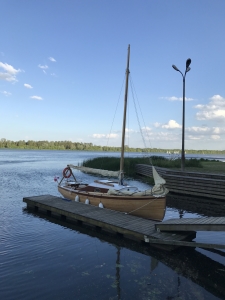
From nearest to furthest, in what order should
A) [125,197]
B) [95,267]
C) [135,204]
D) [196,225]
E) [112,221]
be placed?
[95,267]
[196,225]
[112,221]
[135,204]
[125,197]

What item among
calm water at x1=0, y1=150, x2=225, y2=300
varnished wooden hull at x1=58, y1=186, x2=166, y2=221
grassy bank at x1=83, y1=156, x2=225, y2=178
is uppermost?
grassy bank at x1=83, y1=156, x2=225, y2=178

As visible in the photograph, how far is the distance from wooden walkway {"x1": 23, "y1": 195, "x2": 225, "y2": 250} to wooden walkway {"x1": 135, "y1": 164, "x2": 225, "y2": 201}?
375 inches

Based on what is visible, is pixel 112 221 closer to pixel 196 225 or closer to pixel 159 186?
pixel 159 186

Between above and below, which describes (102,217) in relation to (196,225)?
below

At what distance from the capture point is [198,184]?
65.0 feet

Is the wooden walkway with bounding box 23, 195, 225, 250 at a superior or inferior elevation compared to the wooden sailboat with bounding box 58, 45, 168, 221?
inferior

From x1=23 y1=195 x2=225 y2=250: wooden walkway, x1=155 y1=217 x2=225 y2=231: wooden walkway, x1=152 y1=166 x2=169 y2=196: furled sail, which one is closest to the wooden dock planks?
x1=23 y1=195 x2=225 y2=250: wooden walkway

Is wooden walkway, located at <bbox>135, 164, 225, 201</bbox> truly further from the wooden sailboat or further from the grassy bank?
the grassy bank

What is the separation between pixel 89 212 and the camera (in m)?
12.3

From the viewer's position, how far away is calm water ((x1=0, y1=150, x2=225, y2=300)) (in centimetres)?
623

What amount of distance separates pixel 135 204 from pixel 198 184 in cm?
941

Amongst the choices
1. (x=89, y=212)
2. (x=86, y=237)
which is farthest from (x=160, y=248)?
(x=89, y=212)

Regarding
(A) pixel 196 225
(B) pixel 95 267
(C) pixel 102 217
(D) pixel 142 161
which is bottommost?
(B) pixel 95 267

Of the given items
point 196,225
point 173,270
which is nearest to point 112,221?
point 196,225
